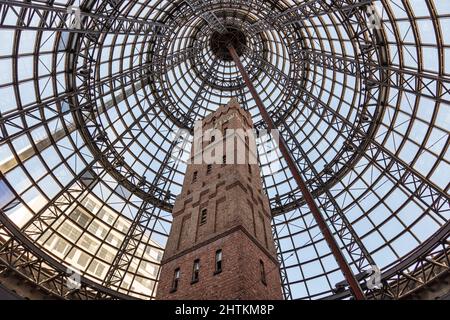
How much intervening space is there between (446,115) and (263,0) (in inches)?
728

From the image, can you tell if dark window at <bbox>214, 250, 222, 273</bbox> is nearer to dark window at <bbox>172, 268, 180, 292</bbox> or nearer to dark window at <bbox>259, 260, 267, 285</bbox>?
dark window at <bbox>259, 260, 267, 285</bbox>

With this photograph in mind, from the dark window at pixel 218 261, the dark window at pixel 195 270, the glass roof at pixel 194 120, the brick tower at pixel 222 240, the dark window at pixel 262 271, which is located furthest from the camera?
the glass roof at pixel 194 120

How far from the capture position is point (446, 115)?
73.8 feet

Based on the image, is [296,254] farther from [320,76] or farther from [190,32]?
[190,32]

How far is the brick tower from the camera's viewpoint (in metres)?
14.0

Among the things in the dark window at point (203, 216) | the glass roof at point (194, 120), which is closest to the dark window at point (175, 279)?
the dark window at point (203, 216)

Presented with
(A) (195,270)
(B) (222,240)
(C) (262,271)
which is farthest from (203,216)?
(C) (262,271)

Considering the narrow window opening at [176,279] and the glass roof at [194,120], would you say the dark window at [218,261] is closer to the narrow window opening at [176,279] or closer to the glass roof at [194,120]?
the narrow window opening at [176,279]

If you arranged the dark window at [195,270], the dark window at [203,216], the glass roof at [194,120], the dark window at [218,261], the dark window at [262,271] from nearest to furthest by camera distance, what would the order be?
the dark window at [218,261]
the dark window at [262,271]
the dark window at [195,270]
the dark window at [203,216]
the glass roof at [194,120]

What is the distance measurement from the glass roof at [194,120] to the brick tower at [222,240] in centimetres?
974

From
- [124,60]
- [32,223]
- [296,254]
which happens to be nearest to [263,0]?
[124,60]

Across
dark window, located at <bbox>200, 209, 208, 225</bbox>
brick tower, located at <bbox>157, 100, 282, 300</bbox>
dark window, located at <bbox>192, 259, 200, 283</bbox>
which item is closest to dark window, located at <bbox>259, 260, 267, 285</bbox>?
brick tower, located at <bbox>157, 100, 282, 300</bbox>

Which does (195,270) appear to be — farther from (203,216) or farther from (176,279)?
(203,216)

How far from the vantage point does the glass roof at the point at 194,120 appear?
21891 millimetres
